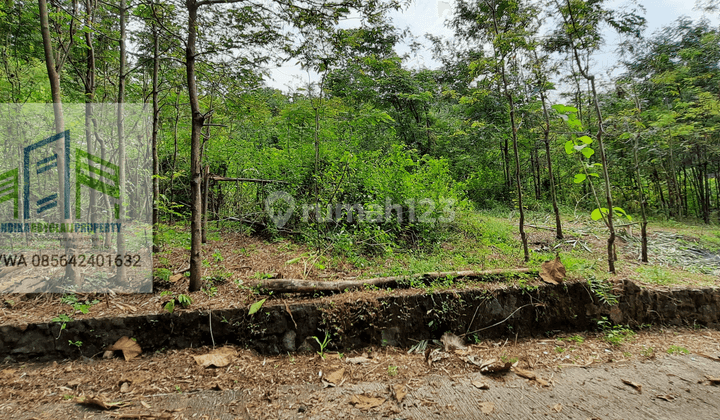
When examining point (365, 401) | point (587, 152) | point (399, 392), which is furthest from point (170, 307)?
point (587, 152)

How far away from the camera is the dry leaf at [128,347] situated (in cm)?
246

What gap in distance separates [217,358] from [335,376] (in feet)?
3.52

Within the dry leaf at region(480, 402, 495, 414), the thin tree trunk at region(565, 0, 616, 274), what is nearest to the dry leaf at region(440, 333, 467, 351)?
the dry leaf at region(480, 402, 495, 414)

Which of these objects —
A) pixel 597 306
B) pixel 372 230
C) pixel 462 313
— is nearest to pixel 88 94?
pixel 372 230

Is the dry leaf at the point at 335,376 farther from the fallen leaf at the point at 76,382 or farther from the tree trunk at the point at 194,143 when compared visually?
the fallen leaf at the point at 76,382

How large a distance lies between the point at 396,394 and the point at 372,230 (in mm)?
2575

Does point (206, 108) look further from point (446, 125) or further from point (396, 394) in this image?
point (446, 125)

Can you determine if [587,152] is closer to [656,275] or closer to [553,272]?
[553,272]

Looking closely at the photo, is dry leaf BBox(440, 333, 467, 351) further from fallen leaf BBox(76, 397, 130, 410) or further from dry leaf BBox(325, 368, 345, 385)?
fallen leaf BBox(76, 397, 130, 410)

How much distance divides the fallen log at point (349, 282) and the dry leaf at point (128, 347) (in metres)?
1.11

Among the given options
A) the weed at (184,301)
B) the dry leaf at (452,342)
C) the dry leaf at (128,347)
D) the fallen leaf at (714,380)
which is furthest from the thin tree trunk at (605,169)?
the dry leaf at (128,347)

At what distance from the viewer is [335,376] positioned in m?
2.34

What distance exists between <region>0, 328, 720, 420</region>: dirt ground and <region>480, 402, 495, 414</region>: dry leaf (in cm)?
1

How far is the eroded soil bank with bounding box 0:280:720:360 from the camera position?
247 cm
